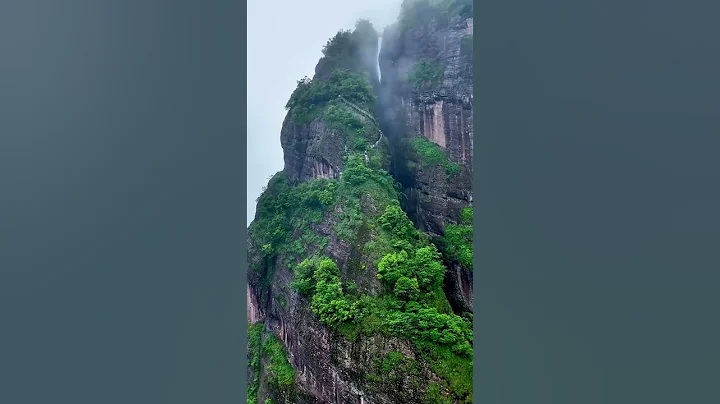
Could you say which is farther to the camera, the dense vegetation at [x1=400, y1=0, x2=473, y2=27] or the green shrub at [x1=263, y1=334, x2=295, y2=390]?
the dense vegetation at [x1=400, y1=0, x2=473, y2=27]

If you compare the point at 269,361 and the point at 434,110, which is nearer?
the point at 269,361

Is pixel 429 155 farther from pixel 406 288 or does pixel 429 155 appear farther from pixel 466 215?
pixel 406 288

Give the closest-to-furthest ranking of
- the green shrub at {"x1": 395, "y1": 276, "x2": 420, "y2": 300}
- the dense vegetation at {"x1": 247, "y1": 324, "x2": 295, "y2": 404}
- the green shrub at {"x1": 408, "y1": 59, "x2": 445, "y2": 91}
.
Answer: the green shrub at {"x1": 395, "y1": 276, "x2": 420, "y2": 300}
the dense vegetation at {"x1": 247, "y1": 324, "x2": 295, "y2": 404}
the green shrub at {"x1": 408, "y1": 59, "x2": 445, "y2": 91}

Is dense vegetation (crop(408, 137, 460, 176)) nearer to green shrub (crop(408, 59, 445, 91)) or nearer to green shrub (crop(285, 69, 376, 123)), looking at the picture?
green shrub (crop(408, 59, 445, 91))

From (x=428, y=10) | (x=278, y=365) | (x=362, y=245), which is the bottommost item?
(x=278, y=365)

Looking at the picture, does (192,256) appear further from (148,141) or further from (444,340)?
(444,340)

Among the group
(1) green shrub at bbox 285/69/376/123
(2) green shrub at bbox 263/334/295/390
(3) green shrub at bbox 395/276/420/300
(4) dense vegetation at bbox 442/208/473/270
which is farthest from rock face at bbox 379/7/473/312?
(2) green shrub at bbox 263/334/295/390

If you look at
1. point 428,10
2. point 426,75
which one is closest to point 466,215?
point 426,75

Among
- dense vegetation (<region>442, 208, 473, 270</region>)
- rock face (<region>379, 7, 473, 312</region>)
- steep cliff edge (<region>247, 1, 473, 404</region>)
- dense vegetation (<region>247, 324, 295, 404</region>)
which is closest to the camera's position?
steep cliff edge (<region>247, 1, 473, 404</region>)

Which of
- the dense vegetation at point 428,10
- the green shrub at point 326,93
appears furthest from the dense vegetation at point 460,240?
the dense vegetation at point 428,10

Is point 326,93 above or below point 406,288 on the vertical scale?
above
